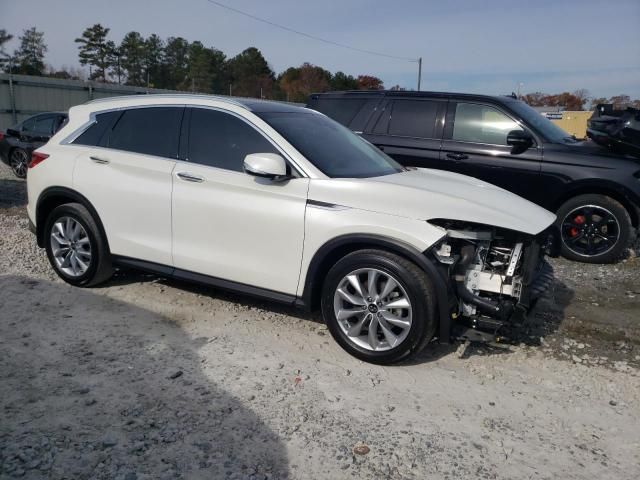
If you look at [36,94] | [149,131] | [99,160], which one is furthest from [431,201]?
[36,94]

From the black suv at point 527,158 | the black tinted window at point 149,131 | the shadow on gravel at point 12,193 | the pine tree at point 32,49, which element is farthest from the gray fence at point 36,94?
the pine tree at point 32,49

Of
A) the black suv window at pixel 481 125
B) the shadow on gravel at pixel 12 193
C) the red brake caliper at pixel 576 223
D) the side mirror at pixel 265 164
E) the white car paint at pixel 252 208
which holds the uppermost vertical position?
the black suv window at pixel 481 125

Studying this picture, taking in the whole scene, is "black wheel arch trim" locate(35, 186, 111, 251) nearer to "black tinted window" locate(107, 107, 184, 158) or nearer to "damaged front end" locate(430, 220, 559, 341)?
"black tinted window" locate(107, 107, 184, 158)

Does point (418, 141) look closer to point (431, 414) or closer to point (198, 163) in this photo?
point (198, 163)

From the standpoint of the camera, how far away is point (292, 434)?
9.31ft

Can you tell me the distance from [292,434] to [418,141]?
16.3 ft

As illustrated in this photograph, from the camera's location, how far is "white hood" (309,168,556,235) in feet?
11.4

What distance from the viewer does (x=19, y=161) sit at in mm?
11898

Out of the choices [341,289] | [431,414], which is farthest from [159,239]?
[431,414]

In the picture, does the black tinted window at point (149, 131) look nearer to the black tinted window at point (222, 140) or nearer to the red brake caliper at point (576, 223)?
the black tinted window at point (222, 140)

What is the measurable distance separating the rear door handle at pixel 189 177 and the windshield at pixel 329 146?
0.70 metres

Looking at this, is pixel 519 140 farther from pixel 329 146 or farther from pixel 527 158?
pixel 329 146

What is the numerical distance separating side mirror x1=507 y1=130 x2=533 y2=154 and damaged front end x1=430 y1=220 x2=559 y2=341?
3007 mm

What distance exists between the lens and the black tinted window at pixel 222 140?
403 centimetres
